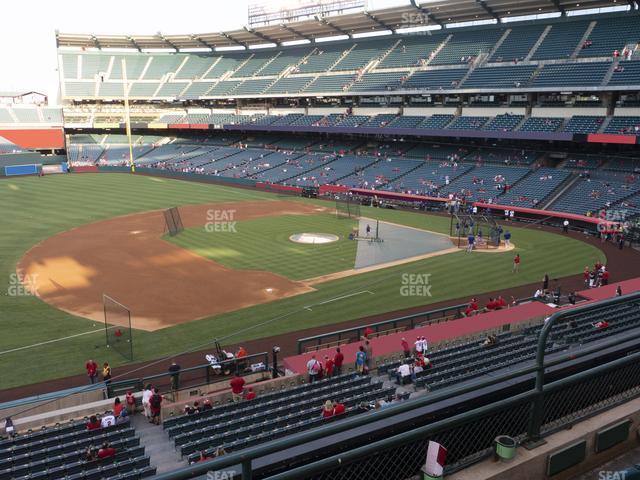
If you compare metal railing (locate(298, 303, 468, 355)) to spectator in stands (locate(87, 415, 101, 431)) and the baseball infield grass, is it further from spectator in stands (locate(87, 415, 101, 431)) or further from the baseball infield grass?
spectator in stands (locate(87, 415, 101, 431))

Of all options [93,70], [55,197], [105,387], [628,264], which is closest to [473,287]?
[628,264]

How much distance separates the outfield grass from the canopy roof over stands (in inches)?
1488

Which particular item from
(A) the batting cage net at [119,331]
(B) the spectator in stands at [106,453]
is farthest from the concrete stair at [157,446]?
(A) the batting cage net at [119,331]

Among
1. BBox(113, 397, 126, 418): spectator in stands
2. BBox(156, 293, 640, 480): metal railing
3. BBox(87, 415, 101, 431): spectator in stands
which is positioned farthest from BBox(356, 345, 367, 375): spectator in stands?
BBox(156, 293, 640, 480): metal railing

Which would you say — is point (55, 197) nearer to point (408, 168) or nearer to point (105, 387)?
point (408, 168)

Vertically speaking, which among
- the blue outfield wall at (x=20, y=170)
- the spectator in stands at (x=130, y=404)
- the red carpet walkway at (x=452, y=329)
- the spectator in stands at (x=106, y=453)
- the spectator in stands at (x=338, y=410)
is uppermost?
the blue outfield wall at (x=20, y=170)

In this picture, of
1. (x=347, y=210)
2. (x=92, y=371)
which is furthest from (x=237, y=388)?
(x=347, y=210)

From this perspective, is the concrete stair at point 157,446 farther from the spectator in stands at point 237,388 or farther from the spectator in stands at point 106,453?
the spectator in stands at point 237,388

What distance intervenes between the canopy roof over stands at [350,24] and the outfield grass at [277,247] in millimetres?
37788

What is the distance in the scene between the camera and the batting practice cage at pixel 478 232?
123ft

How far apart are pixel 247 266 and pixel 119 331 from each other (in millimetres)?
12125

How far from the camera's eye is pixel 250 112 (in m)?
92.8

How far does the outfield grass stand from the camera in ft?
106

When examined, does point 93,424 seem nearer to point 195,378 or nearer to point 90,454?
point 90,454
